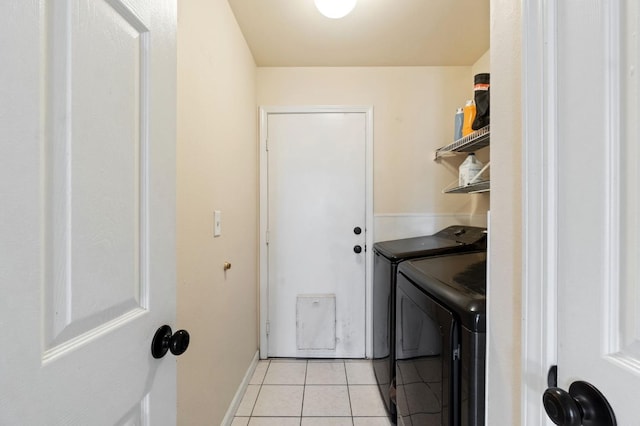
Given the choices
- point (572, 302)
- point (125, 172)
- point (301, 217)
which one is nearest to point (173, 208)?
point (125, 172)

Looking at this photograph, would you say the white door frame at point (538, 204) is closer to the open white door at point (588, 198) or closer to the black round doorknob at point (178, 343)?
the open white door at point (588, 198)

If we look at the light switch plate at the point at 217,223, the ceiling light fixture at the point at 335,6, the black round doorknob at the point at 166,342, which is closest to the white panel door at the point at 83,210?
the black round doorknob at the point at 166,342

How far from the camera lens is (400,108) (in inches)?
90.6

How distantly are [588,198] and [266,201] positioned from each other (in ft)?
6.71

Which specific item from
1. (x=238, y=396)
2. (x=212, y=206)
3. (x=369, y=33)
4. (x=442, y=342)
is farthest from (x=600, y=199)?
(x=238, y=396)

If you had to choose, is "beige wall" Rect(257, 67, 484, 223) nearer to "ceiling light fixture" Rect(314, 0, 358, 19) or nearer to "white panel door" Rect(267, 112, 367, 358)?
"white panel door" Rect(267, 112, 367, 358)

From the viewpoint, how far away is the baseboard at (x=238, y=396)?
1549 millimetres

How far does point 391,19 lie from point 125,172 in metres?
1.84

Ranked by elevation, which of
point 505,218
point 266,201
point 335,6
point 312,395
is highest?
point 335,6

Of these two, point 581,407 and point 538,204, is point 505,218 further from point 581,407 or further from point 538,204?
point 581,407

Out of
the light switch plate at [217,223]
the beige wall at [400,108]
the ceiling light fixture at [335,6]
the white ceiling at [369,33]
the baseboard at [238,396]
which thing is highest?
the white ceiling at [369,33]

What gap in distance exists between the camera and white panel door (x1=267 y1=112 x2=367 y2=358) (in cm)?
228

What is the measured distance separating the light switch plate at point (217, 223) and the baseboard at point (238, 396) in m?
1.02

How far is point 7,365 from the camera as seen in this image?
1.11 feet
